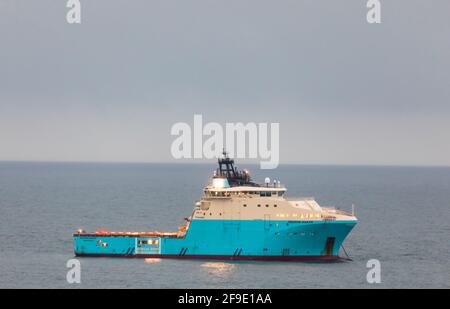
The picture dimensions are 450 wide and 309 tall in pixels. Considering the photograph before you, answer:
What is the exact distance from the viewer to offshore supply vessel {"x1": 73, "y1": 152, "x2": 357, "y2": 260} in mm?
71438

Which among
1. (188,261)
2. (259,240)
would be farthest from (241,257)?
(188,261)

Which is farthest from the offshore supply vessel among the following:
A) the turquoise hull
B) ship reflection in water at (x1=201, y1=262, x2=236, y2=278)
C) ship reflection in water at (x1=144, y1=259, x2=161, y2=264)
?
ship reflection in water at (x1=201, y1=262, x2=236, y2=278)

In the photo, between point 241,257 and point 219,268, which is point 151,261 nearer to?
point 219,268

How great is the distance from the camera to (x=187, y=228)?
7288 centimetres

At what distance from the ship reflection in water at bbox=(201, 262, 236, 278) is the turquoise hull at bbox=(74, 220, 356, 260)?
1440mm

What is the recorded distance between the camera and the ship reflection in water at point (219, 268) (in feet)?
221

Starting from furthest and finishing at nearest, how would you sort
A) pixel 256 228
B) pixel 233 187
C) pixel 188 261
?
1. pixel 233 187
2. pixel 188 261
3. pixel 256 228

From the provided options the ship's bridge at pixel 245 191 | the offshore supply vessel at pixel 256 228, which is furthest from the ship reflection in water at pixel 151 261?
the ship's bridge at pixel 245 191

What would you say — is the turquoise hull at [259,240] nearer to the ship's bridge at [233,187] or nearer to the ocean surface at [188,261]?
the ocean surface at [188,261]

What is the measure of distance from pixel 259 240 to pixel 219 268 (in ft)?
13.4

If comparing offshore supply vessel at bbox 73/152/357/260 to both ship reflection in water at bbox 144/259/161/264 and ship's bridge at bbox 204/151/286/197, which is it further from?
ship reflection in water at bbox 144/259/161/264

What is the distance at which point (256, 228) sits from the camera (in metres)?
71.6
